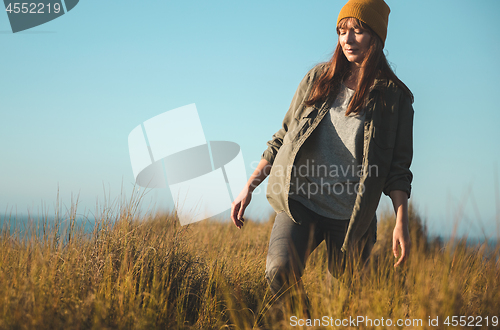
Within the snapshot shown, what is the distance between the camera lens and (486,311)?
1743mm

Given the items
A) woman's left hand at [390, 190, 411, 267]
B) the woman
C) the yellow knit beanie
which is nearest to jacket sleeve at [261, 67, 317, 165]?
the woman

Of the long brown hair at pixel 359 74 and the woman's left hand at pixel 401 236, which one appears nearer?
the woman's left hand at pixel 401 236

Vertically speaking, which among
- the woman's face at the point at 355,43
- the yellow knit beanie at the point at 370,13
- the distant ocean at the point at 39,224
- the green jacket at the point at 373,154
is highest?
the yellow knit beanie at the point at 370,13


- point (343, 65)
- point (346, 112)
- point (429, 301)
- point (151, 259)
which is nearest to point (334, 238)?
point (429, 301)

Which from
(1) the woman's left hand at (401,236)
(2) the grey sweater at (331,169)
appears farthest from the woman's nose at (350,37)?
(1) the woman's left hand at (401,236)

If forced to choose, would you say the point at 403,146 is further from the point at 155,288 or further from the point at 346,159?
the point at 155,288

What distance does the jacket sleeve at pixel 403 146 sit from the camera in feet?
6.03

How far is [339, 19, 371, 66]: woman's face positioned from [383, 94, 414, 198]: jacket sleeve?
34 centimetres

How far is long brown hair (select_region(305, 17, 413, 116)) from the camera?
6.16 ft

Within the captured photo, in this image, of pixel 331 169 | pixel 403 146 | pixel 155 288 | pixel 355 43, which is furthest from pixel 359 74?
pixel 155 288

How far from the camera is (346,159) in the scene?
73.3 inches

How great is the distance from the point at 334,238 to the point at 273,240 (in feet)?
1.18

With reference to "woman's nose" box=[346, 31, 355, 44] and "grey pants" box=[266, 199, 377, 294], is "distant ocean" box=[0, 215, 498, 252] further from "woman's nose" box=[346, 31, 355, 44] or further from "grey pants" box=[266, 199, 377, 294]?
"woman's nose" box=[346, 31, 355, 44]

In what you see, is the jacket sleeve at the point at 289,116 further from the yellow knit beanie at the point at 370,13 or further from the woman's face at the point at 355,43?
the yellow knit beanie at the point at 370,13
